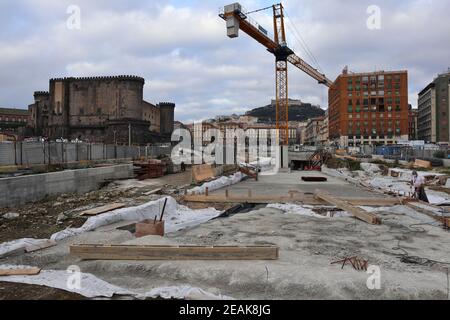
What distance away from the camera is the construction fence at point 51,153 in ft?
58.3

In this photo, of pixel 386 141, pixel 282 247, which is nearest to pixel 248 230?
pixel 282 247

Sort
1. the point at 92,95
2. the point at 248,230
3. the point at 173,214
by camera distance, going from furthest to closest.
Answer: the point at 92,95 → the point at 173,214 → the point at 248,230

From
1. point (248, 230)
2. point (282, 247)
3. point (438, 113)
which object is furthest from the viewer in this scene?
point (438, 113)

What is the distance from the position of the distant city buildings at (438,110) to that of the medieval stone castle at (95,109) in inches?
3077

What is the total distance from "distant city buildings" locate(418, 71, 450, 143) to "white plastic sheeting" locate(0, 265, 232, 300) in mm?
106434

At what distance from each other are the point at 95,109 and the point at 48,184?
188 feet

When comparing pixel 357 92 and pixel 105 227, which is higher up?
pixel 357 92

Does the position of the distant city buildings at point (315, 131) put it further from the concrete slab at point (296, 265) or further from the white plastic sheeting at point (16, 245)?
the white plastic sheeting at point (16, 245)

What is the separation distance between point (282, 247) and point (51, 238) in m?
4.60

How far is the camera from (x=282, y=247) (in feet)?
22.1

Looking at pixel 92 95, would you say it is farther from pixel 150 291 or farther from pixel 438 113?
pixel 438 113

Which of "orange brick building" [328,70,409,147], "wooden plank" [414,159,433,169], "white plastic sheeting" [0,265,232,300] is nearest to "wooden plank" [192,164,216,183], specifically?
"white plastic sheeting" [0,265,232,300]

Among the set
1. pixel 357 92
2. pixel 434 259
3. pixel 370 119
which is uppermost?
pixel 357 92

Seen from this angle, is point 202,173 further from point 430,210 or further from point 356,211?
point 430,210
